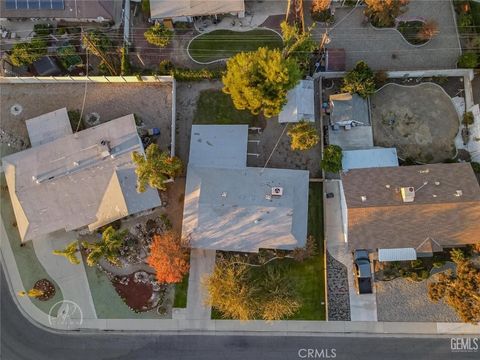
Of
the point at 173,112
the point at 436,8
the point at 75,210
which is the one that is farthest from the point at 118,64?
the point at 436,8

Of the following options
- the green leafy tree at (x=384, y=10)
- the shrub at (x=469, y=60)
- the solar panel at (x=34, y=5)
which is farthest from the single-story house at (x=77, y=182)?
the shrub at (x=469, y=60)

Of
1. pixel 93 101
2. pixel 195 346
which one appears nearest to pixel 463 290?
pixel 195 346

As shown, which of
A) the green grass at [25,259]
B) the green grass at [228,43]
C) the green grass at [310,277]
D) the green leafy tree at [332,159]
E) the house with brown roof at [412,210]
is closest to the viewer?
the house with brown roof at [412,210]

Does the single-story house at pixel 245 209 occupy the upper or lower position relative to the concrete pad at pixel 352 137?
lower

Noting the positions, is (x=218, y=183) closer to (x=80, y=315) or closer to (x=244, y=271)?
(x=244, y=271)

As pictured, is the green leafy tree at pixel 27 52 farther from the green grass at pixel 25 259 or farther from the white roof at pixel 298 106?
the white roof at pixel 298 106

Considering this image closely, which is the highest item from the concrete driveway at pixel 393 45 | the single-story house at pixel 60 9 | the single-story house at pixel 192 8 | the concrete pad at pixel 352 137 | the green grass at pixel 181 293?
the single-story house at pixel 60 9
